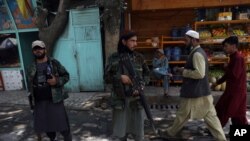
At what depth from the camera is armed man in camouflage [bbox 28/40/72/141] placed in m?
3.74

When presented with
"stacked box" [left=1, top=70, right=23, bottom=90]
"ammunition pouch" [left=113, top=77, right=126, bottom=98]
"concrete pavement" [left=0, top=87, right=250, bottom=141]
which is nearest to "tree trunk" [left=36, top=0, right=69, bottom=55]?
"concrete pavement" [left=0, top=87, right=250, bottom=141]

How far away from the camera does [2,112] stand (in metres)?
6.76

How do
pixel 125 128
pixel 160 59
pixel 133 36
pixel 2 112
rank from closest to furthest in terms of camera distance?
pixel 133 36, pixel 125 128, pixel 2 112, pixel 160 59

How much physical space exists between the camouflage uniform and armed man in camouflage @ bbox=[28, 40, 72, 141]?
77 centimetres

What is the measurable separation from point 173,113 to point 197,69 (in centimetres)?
258

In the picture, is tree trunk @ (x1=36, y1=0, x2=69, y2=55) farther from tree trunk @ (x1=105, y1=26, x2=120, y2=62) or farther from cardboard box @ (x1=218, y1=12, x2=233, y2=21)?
cardboard box @ (x1=218, y1=12, x2=233, y2=21)

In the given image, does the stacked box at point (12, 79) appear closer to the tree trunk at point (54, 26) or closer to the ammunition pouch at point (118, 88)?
the tree trunk at point (54, 26)

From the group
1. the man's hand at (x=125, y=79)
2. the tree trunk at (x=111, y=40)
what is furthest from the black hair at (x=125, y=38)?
the tree trunk at (x=111, y=40)

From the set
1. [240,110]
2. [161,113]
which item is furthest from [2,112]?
[240,110]

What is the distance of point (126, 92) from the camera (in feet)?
11.9

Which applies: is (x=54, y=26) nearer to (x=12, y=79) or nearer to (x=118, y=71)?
(x=12, y=79)

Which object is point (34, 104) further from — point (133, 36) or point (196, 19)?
point (196, 19)

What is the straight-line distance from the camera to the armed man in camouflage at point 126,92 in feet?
11.7

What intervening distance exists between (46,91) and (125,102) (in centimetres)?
115
